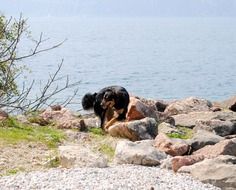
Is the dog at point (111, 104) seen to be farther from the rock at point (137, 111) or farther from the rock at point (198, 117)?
the rock at point (198, 117)

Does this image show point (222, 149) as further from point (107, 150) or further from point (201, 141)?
point (107, 150)

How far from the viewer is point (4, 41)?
47.9ft

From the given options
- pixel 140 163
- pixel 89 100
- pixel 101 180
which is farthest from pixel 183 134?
pixel 101 180

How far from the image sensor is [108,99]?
52.3ft

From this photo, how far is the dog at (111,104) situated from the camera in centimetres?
1572

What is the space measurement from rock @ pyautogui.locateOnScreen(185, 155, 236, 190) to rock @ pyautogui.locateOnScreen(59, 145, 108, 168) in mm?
1394

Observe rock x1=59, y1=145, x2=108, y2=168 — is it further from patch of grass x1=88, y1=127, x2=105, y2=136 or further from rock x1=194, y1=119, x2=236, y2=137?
rock x1=194, y1=119, x2=236, y2=137

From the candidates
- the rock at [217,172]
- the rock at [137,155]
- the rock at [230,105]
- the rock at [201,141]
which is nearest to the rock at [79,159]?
the rock at [137,155]

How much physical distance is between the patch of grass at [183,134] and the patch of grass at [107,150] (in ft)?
7.03

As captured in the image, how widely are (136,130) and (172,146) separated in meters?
1.62

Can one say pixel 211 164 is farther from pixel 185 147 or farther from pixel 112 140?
pixel 112 140

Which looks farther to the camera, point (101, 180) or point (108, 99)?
point (108, 99)

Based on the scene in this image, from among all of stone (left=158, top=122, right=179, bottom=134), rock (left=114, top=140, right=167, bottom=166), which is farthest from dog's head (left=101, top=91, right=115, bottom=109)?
rock (left=114, top=140, right=167, bottom=166)

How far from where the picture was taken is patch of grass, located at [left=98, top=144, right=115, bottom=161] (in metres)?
11.9
